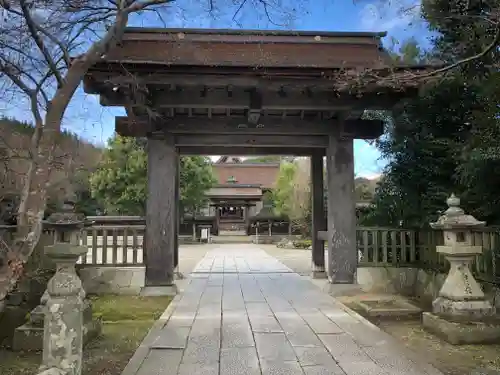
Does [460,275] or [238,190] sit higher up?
[238,190]

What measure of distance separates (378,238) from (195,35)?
5.03 meters

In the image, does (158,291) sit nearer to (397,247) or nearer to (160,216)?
(160,216)

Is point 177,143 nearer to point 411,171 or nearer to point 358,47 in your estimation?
point 358,47

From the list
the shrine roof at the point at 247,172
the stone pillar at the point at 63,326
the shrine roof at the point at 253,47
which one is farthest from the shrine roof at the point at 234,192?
the stone pillar at the point at 63,326

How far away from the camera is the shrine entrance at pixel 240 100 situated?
6.34m

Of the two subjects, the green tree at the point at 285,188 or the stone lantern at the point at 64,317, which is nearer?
the stone lantern at the point at 64,317

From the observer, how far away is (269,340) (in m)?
4.67

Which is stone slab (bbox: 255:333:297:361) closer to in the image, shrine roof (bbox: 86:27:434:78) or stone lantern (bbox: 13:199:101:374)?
stone lantern (bbox: 13:199:101:374)

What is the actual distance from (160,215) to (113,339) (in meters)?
2.98

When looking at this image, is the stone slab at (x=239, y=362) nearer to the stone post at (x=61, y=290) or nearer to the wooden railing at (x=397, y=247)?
the stone post at (x=61, y=290)

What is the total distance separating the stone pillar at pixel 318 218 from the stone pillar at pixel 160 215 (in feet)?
11.7

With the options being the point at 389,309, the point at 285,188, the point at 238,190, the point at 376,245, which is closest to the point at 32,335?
the point at 389,309

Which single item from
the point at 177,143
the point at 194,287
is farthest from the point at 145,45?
the point at 194,287

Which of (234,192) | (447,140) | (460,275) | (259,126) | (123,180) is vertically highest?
(234,192)
